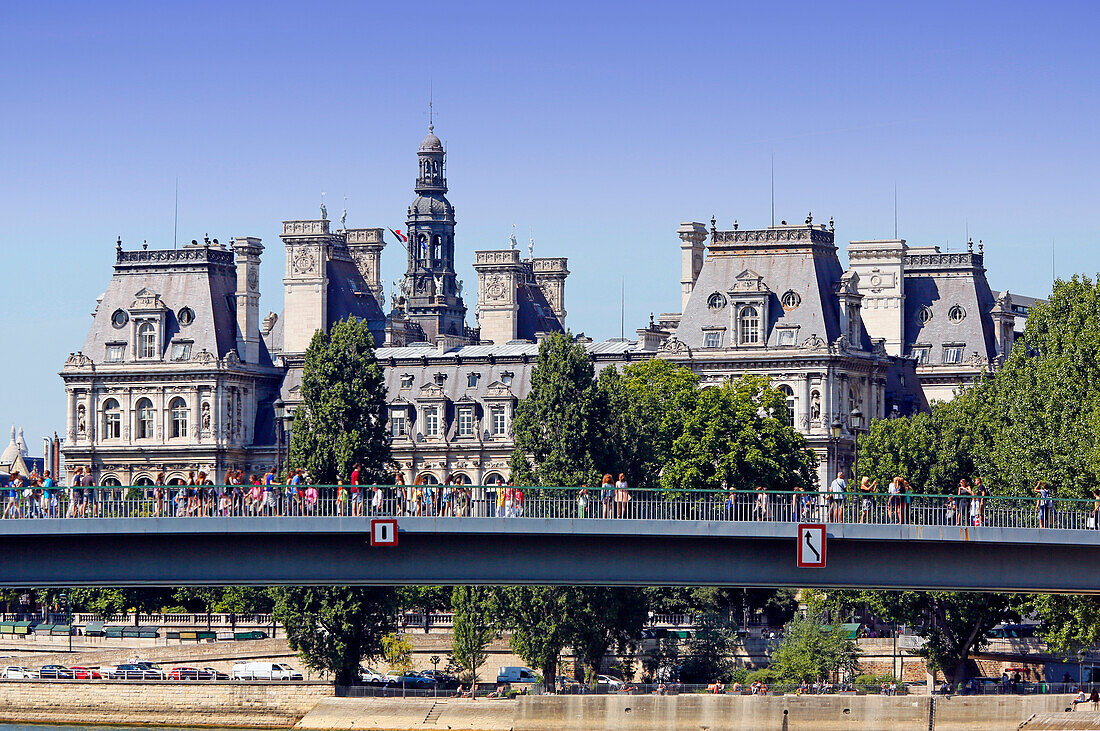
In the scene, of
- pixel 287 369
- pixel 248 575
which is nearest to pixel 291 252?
pixel 287 369

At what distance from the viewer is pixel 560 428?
115 m

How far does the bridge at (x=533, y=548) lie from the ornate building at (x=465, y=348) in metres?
77.9

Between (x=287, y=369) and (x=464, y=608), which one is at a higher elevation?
(x=287, y=369)

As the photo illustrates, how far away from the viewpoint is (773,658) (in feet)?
379

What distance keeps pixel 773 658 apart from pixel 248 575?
4366 centimetres

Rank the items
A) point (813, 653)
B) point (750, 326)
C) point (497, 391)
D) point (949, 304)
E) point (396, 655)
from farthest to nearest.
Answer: point (949, 304)
point (497, 391)
point (750, 326)
point (396, 655)
point (813, 653)

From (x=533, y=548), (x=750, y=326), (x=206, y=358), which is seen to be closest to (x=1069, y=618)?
(x=533, y=548)

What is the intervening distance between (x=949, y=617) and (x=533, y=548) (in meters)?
40.7

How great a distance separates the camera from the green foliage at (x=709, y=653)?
4496 inches

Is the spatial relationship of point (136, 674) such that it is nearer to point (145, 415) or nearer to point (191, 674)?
point (191, 674)

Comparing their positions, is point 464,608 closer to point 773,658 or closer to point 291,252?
point 773,658

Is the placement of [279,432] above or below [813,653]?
above

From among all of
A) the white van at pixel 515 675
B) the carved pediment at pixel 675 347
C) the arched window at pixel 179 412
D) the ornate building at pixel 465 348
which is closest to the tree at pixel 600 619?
the white van at pixel 515 675

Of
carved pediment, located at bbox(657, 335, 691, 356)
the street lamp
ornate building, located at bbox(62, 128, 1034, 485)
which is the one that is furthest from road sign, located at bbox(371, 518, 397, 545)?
carved pediment, located at bbox(657, 335, 691, 356)
